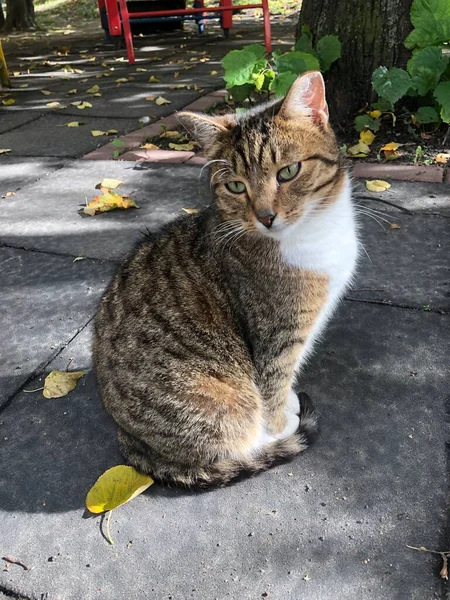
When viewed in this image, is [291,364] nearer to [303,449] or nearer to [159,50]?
[303,449]

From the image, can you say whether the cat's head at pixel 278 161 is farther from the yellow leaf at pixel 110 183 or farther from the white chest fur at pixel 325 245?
the yellow leaf at pixel 110 183

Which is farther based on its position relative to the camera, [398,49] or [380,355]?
[398,49]

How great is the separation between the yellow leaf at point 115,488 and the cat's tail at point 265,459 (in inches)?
8.3

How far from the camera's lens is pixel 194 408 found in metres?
1.91

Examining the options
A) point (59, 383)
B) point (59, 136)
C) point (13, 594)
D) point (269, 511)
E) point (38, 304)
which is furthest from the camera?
point (59, 136)

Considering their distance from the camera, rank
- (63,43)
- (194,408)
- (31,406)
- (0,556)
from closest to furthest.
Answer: (0,556) → (194,408) → (31,406) → (63,43)

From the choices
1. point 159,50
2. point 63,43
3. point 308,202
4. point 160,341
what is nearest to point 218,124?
point 308,202

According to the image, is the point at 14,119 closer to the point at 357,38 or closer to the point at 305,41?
the point at 305,41

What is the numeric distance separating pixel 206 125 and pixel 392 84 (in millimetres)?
2571

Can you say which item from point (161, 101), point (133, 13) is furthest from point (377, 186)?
point (133, 13)

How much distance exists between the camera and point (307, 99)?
2025 millimetres

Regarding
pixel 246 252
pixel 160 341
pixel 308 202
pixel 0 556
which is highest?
pixel 308 202

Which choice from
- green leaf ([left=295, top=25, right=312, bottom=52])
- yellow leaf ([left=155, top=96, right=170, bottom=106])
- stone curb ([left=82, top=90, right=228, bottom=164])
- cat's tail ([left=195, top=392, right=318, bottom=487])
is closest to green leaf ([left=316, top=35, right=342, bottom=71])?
green leaf ([left=295, top=25, right=312, bottom=52])

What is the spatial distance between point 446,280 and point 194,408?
5.65ft
